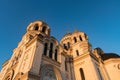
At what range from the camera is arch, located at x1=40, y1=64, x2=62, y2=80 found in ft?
55.1

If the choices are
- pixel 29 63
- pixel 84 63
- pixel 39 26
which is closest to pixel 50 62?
pixel 29 63

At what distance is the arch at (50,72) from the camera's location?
1679cm

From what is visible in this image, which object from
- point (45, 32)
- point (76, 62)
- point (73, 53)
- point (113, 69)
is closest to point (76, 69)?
point (76, 62)

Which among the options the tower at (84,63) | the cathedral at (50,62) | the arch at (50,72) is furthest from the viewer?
the tower at (84,63)

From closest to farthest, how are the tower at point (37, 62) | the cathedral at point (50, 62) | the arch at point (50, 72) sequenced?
the tower at point (37, 62) → the cathedral at point (50, 62) → the arch at point (50, 72)

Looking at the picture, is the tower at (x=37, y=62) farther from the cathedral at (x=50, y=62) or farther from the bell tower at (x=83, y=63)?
the bell tower at (x=83, y=63)

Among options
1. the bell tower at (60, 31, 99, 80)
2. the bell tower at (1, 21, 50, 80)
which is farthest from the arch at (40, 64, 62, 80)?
the bell tower at (60, 31, 99, 80)

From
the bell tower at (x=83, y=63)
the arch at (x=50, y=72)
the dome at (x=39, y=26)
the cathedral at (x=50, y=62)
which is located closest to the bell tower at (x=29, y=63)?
the cathedral at (x=50, y=62)

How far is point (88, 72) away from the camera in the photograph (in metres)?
21.8

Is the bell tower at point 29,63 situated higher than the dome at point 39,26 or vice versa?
the dome at point 39,26

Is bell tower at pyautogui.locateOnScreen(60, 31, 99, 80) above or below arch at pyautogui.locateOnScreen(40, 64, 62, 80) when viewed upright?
above

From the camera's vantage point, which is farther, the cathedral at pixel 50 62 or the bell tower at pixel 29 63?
the cathedral at pixel 50 62

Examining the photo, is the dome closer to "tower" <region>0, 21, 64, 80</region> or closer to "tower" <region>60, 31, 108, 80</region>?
"tower" <region>0, 21, 64, 80</region>

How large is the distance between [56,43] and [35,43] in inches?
241
